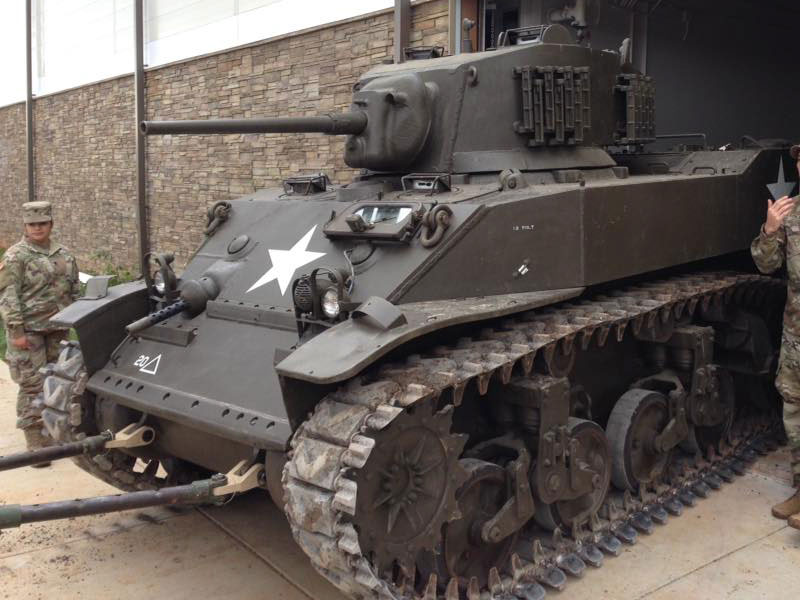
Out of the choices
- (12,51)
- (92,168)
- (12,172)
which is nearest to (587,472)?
(92,168)

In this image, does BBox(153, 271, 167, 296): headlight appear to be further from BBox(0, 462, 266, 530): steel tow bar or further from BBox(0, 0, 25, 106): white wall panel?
BBox(0, 0, 25, 106): white wall panel

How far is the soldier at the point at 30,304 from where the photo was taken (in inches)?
261

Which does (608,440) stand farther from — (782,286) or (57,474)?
(57,474)

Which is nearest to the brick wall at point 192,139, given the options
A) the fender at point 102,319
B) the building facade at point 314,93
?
the building facade at point 314,93

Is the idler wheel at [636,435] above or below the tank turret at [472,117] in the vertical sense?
below

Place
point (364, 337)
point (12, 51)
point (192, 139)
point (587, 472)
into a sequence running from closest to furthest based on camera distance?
1. point (364, 337)
2. point (587, 472)
3. point (192, 139)
4. point (12, 51)

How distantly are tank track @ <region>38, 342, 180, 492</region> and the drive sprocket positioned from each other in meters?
2.18

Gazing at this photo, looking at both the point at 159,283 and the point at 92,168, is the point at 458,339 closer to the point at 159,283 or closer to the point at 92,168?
the point at 159,283

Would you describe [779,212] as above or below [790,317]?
above

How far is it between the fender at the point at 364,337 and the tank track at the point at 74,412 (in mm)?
2020

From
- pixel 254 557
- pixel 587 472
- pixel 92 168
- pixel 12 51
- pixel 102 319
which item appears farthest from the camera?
pixel 12 51

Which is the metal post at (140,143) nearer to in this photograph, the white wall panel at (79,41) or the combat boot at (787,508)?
the white wall panel at (79,41)

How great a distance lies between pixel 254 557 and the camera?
5.06 metres

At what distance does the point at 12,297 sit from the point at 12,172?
1655 centimetres
